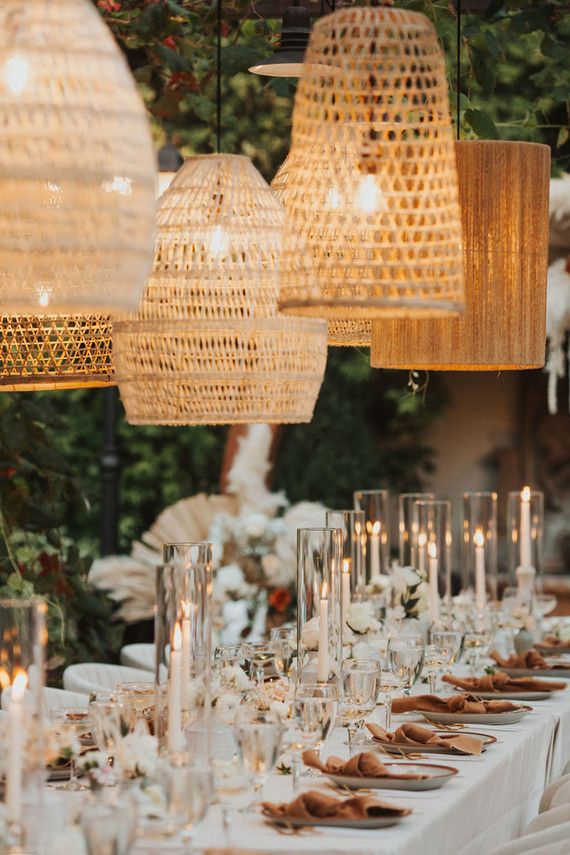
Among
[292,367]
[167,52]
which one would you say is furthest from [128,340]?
[167,52]

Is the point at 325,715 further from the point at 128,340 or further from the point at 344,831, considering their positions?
the point at 128,340

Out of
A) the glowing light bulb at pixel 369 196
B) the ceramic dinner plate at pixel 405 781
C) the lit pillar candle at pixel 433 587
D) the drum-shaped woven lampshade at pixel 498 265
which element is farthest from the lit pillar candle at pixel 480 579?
the glowing light bulb at pixel 369 196

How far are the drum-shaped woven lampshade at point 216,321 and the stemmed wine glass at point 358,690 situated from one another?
0.63 metres

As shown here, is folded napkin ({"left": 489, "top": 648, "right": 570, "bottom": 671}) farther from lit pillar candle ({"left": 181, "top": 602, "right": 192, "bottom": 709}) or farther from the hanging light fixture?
lit pillar candle ({"left": 181, "top": 602, "right": 192, "bottom": 709})

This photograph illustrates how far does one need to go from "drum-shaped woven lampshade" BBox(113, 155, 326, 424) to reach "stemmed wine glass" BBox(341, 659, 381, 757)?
0.63 meters

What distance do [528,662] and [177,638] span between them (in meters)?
2.01

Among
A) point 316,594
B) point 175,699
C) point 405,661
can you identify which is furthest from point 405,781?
point 316,594

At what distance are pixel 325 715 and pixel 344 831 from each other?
297 millimetres

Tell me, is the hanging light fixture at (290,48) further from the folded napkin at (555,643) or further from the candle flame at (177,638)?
the folded napkin at (555,643)

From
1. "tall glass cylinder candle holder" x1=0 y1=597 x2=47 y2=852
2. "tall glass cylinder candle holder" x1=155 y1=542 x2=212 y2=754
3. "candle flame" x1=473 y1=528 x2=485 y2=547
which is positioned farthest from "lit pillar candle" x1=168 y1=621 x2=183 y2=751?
"candle flame" x1=473 y1=528 x2=485 y2=547

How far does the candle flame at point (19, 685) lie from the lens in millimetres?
2316

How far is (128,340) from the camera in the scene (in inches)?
140

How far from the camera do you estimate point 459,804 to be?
9.64ft

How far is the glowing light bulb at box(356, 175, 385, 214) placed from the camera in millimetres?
2771
